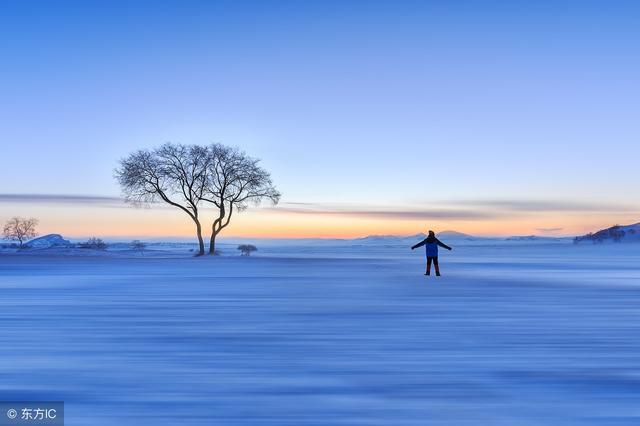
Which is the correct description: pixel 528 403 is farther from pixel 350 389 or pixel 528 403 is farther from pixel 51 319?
pixel 51 319

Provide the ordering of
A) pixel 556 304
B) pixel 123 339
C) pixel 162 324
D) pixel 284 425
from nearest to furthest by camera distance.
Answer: pixel 284 425 < pixel 123 339 < pixel 162 324 < pixel 556 304

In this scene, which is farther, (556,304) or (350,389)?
(556,304)

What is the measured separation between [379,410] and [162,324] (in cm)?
595

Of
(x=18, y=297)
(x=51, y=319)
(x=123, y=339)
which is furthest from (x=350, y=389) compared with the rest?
(x=18, y=297)

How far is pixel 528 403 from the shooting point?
19.1 ft

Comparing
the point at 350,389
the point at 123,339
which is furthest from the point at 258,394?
the point at 123,339

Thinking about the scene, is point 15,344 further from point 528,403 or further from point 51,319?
point 528,403

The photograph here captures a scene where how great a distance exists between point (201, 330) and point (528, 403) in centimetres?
552

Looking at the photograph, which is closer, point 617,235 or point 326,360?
point 326,360

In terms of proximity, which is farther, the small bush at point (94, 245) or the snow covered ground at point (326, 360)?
the small bush at point (94, 245)

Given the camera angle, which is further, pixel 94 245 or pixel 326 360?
pixel 94 245

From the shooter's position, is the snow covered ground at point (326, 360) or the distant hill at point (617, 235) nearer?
the snow covered ground at point (326, 360)

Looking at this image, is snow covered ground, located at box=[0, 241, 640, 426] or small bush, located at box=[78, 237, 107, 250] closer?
snow covered ground, located at box=[0, 241, 640, 426]

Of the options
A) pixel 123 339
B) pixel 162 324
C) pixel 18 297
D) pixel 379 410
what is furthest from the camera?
pixel 18 297
